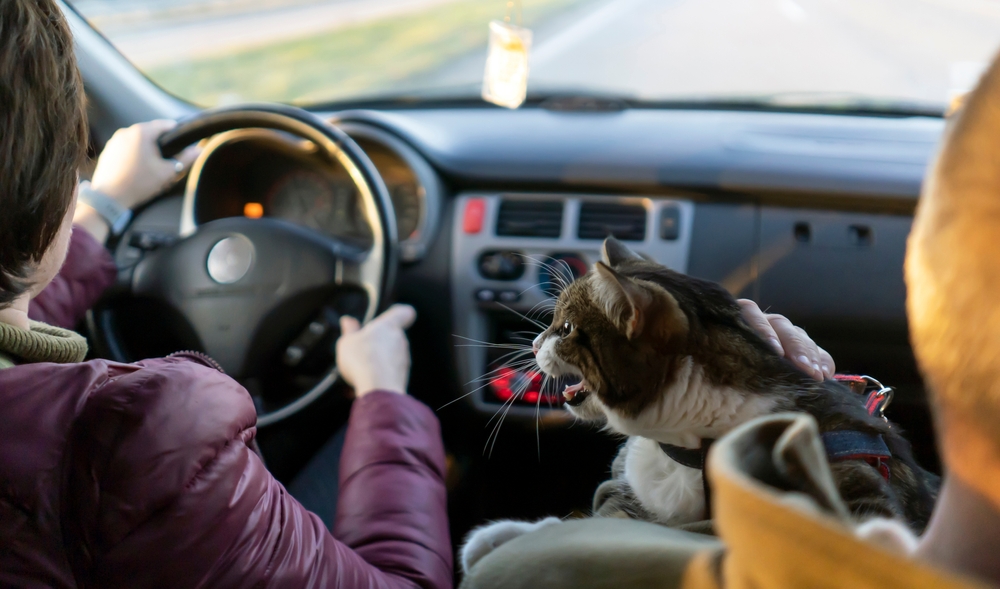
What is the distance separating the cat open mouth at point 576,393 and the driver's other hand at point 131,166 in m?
1.37

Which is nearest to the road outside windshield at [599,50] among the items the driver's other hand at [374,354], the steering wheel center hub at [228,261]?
the steering wheel center hub at [228,261]

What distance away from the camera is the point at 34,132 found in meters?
1.07

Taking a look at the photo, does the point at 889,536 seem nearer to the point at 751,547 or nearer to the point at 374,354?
the point at 751,547

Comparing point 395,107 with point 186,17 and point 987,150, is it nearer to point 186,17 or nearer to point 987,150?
point 186,17

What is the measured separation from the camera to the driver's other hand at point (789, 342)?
1285mm

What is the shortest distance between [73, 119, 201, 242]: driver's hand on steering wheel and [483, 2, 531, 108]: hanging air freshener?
918 millimetres

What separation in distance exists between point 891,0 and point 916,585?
3.30 metres

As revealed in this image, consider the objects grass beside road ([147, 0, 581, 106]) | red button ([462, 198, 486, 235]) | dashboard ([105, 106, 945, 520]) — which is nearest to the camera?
dashboard ([105, 106, 945, 520])

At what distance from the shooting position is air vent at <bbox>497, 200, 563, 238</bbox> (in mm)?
2562

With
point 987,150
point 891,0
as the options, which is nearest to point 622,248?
point 987,150

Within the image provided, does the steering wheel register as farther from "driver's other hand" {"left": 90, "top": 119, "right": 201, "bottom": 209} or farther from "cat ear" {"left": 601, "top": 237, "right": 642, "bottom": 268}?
"cat ear" {"left": 601, "top": 237, "right": 642, "bottom": 268}

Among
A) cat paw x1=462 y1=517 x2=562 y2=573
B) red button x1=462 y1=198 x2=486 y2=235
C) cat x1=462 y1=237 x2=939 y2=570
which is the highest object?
red button x1=462 y1=198 x2=486 y2=235

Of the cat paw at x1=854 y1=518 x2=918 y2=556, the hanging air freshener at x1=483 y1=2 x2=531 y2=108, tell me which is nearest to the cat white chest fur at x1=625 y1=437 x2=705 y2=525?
the cat paw at x1=854 y1=518 x2=918 y2=556

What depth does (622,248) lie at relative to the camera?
5.47 feet
